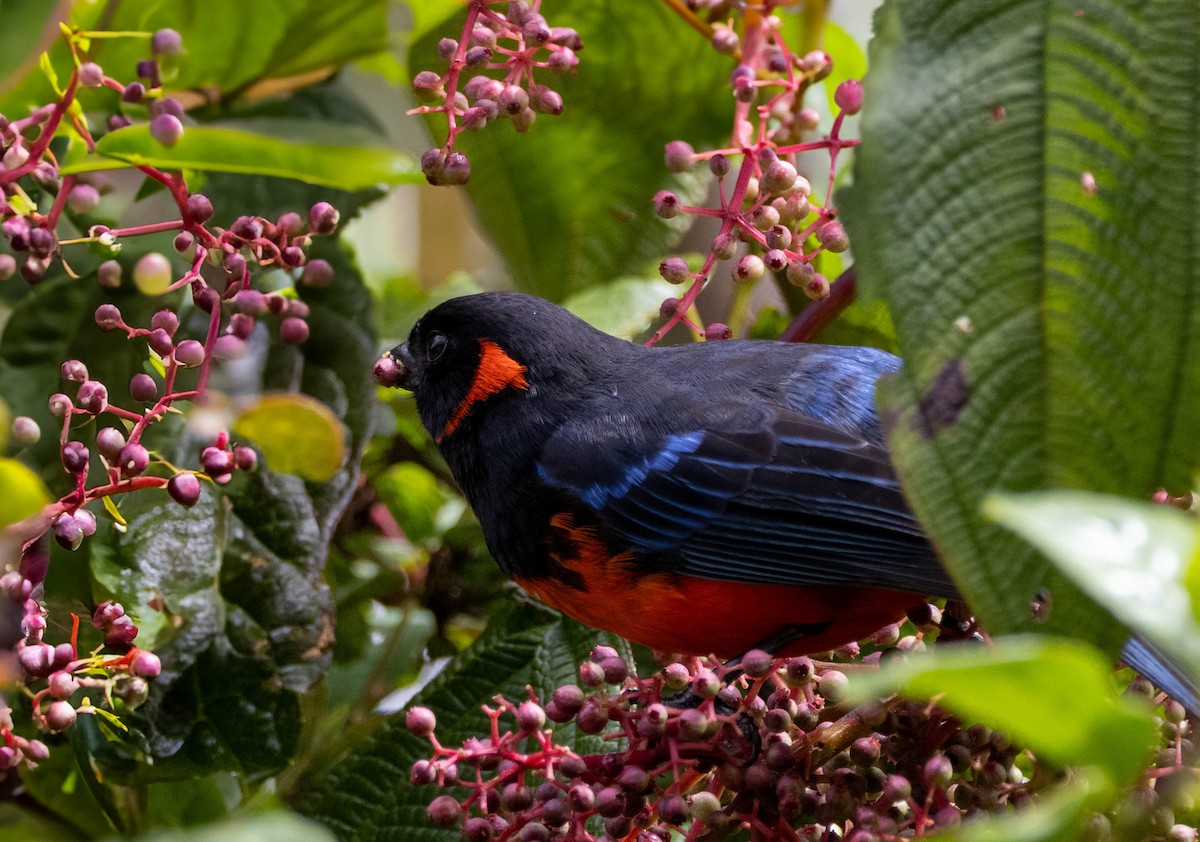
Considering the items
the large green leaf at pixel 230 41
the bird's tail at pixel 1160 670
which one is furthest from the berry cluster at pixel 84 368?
the bird's tail at pixel 1160 670

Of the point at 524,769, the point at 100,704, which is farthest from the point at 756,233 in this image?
the point at 100,704

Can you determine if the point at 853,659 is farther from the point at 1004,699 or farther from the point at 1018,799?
the point at 1004,699

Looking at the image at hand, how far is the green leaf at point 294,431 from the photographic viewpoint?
3.39 feet

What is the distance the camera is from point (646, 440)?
1.46 meters

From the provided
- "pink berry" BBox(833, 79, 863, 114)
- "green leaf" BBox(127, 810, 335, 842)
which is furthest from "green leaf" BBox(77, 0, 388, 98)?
"green leaf" BBox(127, 810, 335, 842)

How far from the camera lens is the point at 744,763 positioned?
1020mm

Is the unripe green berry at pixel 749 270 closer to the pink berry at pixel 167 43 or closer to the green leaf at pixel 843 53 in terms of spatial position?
the pink berry at pixel 167 43

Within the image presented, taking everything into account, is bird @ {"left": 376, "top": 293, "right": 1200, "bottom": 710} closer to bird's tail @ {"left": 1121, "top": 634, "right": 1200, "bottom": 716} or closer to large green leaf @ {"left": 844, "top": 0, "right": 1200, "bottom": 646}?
bird's tail @ {"left": 1121, "top": 634, "right": 1200, "bottom": 716}

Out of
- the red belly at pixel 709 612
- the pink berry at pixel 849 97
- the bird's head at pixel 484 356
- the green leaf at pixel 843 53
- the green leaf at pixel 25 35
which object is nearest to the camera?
the green leaf at pixel 25 35

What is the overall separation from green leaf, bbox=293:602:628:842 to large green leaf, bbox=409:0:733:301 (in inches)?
26.3

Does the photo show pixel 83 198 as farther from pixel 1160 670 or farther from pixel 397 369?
pixel 1160 670

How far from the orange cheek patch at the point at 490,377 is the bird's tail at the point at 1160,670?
0.78 meters

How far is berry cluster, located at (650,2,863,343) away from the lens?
4.06 ft

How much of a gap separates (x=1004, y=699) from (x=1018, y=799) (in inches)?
20.6
